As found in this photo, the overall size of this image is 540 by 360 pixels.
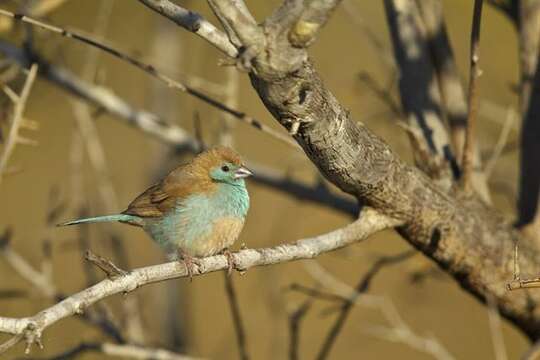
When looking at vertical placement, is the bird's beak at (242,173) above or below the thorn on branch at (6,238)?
above

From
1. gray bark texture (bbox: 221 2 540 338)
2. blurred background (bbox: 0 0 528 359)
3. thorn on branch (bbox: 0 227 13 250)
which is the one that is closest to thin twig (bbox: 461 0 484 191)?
gray bark texture (bbox: 221 2 540 338)

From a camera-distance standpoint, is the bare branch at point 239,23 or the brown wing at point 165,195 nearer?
the bare branch at point 239,23

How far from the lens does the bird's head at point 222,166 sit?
3.62 metres

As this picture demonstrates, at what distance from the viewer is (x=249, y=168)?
3850mm

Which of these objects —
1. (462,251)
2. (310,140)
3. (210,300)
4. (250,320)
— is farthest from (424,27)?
(210,300)

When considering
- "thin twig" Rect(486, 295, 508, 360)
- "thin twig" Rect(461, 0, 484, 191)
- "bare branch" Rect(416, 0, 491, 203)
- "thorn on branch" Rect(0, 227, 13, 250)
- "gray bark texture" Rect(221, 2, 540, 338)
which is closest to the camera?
"gray bark texture" Rect(221, 2, 540, 338)

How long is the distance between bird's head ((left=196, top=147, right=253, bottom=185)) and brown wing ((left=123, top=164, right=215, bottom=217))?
0.06 m

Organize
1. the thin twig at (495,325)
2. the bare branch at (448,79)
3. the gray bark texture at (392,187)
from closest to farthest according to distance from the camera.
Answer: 1. the gray bark texture at (392,187)
2. the thin twig at (495,325)
3. the bare branch at (448,79)

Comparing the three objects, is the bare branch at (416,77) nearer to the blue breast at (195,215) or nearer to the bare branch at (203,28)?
the blue breast at (195,215)

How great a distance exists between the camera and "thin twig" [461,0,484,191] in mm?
2676

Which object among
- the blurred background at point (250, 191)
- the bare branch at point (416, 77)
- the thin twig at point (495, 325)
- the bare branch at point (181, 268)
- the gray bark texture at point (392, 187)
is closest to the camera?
the bare branch at point (181, 268)

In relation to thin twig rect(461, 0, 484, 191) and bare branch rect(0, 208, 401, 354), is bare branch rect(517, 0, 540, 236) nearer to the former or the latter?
thin twig rect(461, 0, 484, 191)

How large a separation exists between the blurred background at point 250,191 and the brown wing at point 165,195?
1.33 feet

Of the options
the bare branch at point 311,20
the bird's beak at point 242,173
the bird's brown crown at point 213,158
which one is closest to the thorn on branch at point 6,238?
the bird's brown crown at point 213,158
